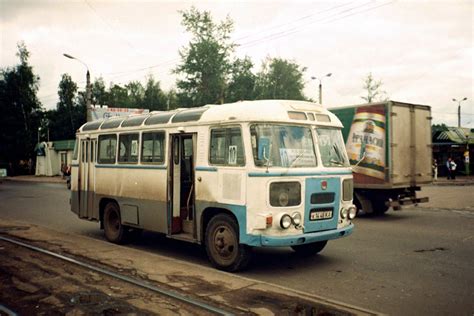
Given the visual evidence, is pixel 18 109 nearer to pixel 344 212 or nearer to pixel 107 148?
pixel 107 148

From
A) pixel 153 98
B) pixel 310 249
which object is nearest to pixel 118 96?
pixel 153 98

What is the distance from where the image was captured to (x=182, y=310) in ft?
17.5

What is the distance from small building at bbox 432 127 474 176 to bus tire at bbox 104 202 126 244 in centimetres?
3249

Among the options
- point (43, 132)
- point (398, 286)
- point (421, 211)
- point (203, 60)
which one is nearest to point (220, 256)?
point (398, 286)

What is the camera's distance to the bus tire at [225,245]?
7078mm

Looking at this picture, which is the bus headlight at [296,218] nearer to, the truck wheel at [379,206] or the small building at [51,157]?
the truck wheel at [379,206]

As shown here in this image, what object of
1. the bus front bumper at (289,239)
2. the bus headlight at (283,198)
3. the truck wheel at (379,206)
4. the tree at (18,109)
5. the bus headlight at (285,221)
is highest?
the tree at (18,109)

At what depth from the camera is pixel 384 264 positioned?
7.81 meters

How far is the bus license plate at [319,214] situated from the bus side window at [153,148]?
304 centimetres

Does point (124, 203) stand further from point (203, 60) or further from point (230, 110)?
point (203, 60)

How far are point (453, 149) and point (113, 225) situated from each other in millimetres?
33659

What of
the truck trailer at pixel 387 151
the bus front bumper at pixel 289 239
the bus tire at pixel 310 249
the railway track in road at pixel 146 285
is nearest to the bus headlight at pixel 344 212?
the bus front bumper at pixel 289 239

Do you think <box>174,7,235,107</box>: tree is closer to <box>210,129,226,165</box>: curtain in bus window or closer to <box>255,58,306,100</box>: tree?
<box>255,58,306,100</box>: tree

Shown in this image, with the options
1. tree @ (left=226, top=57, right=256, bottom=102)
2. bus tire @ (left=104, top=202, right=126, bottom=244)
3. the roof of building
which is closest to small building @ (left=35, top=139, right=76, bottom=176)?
tree @ (left=226, top=57, right=256, bottom=102)
